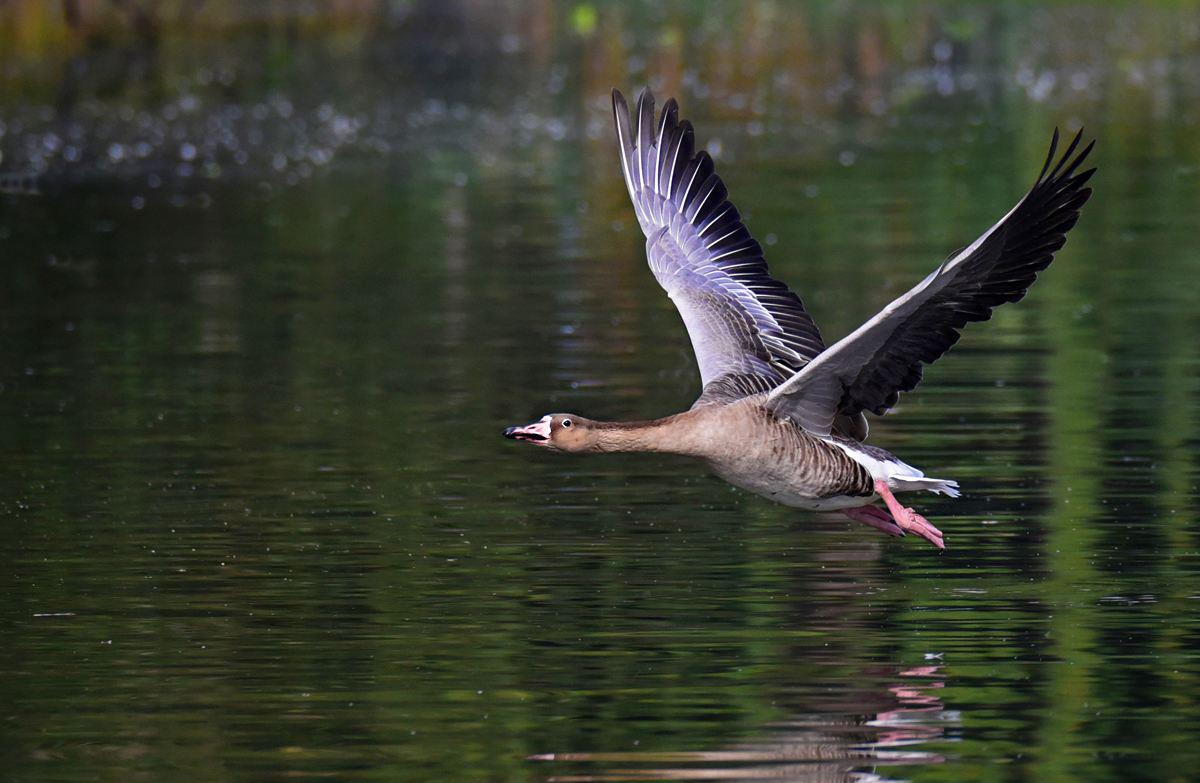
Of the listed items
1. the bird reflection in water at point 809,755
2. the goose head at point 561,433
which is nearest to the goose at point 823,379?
the goose head at point 561,433

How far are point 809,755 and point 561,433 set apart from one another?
130 inches

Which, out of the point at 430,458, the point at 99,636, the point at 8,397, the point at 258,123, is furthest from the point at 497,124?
the point at 99,636

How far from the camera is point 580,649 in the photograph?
33.3ft

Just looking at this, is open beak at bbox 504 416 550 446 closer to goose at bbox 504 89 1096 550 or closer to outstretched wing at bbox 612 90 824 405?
goose at bbox 504 89 1096 550

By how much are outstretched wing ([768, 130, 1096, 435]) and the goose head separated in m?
0.94

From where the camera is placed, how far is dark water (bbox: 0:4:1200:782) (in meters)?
8.94

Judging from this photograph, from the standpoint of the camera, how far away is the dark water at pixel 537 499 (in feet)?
29.3

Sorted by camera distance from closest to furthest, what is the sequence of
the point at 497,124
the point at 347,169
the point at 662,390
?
1. the point at 662,390
2. the point at 347,169
3. the point at 497,124

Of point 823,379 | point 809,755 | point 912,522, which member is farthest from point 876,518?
point 809,755

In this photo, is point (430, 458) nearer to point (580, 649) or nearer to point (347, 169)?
point (580, 649)

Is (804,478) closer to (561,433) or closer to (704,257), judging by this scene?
(561,433)

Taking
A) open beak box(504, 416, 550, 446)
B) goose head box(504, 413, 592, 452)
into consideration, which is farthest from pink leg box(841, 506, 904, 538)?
open beak box(504, 416, 550, 446)

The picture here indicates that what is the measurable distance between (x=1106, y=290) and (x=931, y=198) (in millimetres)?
7734

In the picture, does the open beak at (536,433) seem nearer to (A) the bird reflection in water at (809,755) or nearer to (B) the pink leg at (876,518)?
(B) the pink leg at (876,518)
